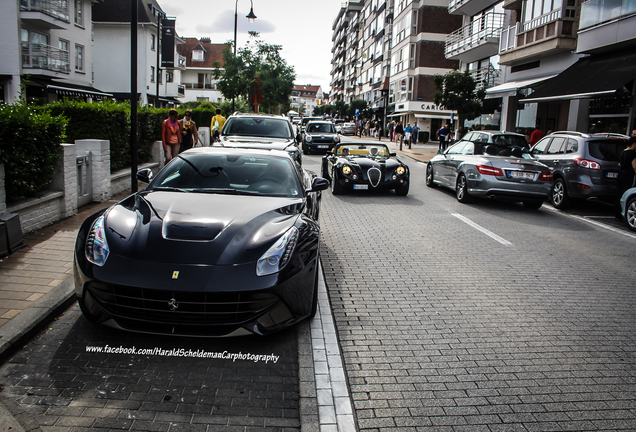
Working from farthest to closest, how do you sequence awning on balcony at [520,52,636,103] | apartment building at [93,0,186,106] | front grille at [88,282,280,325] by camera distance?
1. apartment building at [93,0,186,106]
2. awning on balcony at [520,52,636,103]
3. front grille at [88,282,280,325]

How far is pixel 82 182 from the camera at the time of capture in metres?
8.90

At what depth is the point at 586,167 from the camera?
11219mm

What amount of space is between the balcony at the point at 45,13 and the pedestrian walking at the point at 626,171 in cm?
2939

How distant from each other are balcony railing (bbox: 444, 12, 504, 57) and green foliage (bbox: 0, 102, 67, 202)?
26438 mm

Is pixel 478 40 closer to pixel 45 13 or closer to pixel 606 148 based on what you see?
pixel 606 148

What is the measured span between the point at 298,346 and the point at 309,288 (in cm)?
47

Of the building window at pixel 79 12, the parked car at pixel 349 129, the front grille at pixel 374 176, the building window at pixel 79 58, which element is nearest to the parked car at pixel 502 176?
the front grille at pixel 374 176

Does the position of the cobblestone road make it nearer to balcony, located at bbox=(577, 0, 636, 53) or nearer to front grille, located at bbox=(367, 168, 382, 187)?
front grille, located at bbox=(367, 168, 382, 187)

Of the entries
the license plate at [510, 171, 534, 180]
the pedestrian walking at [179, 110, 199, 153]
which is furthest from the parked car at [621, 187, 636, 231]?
the pedestrian walking at [179, 110, 199, 153]

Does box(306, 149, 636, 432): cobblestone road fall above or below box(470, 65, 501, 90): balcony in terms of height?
below

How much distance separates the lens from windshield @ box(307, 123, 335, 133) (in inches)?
1112

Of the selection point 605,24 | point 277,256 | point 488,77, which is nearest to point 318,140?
point 488,77

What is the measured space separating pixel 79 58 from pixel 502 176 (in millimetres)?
32431

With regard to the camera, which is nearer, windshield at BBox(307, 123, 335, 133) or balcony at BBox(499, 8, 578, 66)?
balcony at BBox(499, 8, 578, 66)
